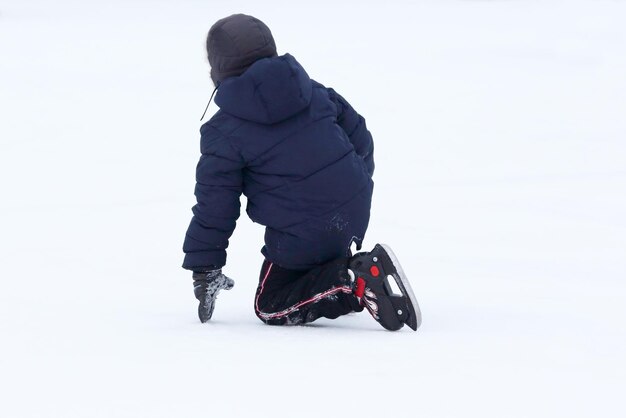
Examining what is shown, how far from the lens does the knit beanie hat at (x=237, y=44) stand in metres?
3.17

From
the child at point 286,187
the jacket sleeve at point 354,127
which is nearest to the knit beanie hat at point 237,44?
the child at point 286,187

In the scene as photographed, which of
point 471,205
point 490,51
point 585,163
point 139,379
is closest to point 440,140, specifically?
point 585,163

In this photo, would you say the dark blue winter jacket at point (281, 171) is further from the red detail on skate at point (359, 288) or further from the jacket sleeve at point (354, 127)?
the red detail on skate at point (359, 288)

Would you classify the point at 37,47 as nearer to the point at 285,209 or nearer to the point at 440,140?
the point at 440,140

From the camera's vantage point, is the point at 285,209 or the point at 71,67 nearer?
the point at 285,209

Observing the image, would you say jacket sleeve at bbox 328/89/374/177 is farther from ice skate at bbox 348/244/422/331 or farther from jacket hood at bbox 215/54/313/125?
ice skate at bbox 348/244/422/331

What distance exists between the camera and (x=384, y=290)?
305 cm

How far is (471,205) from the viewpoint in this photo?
5566 mm

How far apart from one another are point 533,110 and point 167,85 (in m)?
3.15

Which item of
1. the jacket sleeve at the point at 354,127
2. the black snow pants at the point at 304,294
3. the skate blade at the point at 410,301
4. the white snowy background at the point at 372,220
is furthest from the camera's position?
the jacket sleeve at the point at 354,127

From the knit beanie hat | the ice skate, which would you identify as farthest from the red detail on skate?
the knit beanie hat

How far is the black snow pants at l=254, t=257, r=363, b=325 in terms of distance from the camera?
3.21 meters

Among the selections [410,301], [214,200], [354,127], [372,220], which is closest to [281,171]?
[214,200]

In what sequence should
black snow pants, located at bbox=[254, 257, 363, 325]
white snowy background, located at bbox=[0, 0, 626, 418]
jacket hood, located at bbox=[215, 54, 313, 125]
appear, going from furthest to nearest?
black snow pants, located at bbox=[254, 257, 363, 325] < jacket hood, located at bbox=[215, 54, 313, 125] < white snowy background, located at bbox=[0, 0, 626, 418]
